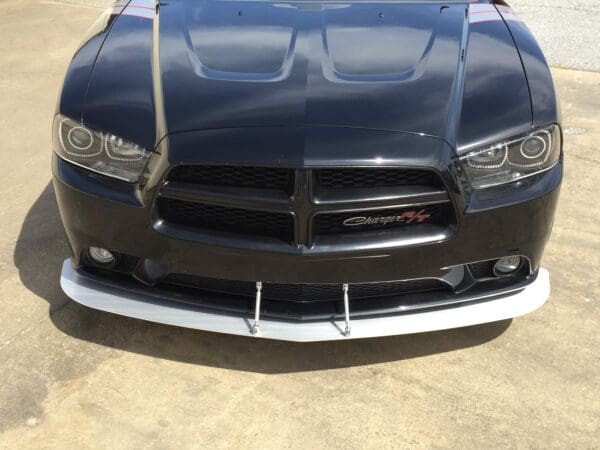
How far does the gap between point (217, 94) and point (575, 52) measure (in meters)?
4.52

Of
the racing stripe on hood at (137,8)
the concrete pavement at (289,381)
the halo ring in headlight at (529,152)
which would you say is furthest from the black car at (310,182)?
the racing stripe on hood at (137,8)

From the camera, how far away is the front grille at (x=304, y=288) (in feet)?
8.71

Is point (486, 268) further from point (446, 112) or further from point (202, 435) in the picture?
point (202, 435)

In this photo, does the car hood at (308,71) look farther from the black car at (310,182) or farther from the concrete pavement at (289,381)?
the concrete pavement at (289,381)

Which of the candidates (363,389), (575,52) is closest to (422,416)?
(363,389)

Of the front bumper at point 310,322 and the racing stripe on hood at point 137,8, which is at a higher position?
the racing stripe on hood at point 137,8

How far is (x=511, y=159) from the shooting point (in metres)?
2.55

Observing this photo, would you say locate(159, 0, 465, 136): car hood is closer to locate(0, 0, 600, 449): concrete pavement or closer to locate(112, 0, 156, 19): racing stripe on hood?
locate(112, 0, 156, 19): racing stripe on hood

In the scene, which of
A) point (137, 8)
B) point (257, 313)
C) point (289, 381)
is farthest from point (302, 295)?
point (137, 8)

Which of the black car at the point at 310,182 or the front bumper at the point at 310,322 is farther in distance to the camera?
the front bumper at the point at 310,322

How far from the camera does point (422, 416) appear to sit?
257 centimetres

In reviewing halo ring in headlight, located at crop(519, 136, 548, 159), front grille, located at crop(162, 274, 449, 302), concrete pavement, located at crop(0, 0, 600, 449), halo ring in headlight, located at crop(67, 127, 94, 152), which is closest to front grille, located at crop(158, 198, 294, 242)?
front grille, located at crop(162, 274, 449, 302)

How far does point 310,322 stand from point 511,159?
2.93 feet

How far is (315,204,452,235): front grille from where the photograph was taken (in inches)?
97.0
